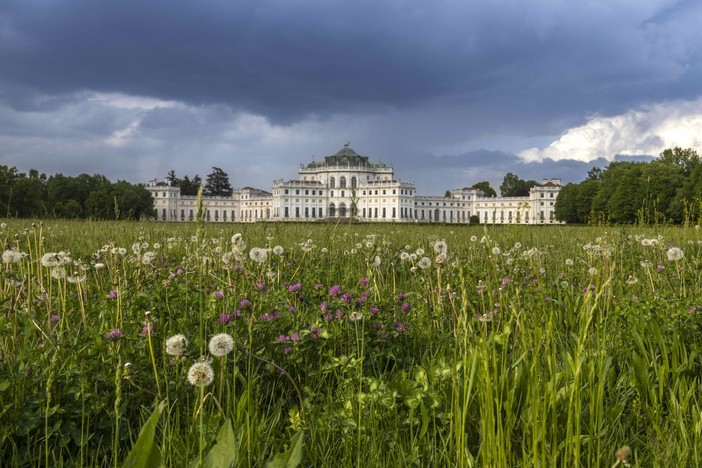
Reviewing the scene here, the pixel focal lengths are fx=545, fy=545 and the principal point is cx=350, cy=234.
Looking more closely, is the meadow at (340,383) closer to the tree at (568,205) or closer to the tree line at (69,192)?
the tree line at (69,192)

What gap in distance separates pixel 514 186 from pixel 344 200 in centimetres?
4313

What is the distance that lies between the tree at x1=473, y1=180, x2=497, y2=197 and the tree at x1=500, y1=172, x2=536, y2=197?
7.55ft

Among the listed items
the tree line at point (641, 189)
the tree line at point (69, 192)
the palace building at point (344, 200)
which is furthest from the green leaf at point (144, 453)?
the palace building at point (344, 200)

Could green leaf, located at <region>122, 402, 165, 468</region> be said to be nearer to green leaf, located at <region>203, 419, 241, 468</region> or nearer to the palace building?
green leaf, located at <region>203, 419, 241, 468</region>

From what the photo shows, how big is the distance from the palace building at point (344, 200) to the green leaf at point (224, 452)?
114 meters

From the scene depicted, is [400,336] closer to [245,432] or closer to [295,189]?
[245,432]

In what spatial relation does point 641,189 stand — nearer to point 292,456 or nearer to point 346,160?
point 292,456

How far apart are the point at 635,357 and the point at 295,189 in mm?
121598

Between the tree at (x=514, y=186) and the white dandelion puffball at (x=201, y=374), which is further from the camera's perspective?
the tree at (x=514, y=186)

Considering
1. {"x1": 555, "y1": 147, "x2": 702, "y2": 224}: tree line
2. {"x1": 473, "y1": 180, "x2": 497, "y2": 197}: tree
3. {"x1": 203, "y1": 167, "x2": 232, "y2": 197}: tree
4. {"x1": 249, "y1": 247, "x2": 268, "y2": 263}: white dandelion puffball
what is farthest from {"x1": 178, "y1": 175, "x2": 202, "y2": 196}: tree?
{"x1": 249, "y1": 247, "x2": 268, "y2": 263}: white dandelion puffball

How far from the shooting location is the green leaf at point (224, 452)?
112 cm

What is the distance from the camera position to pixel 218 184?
417ft

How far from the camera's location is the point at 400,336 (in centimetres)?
248

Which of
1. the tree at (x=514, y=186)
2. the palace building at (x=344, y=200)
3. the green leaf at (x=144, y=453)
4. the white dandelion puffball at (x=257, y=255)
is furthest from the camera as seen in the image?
the tree at (x=514, y=186)
